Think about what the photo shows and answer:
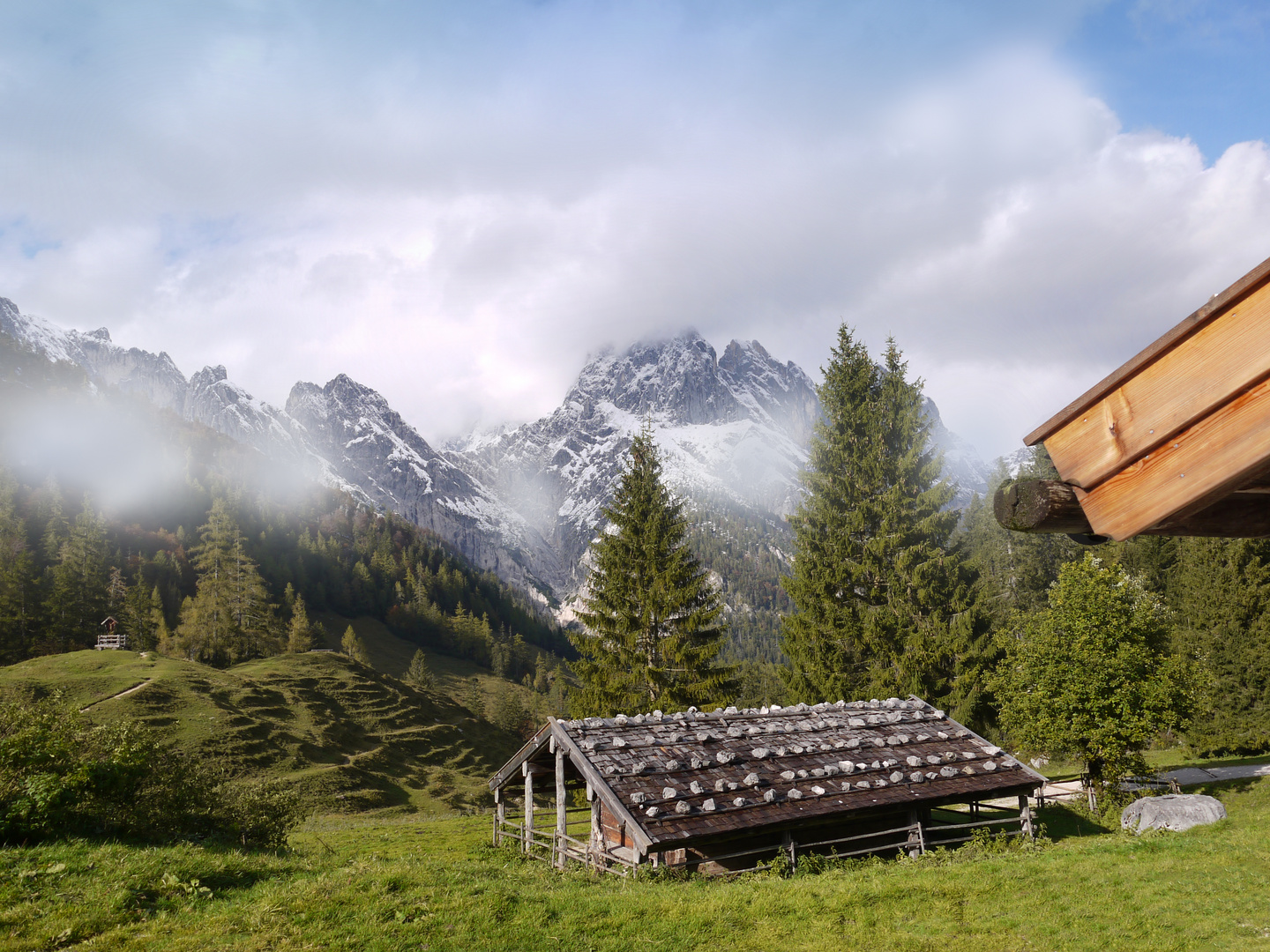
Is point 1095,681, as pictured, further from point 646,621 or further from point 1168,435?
point 1168,435

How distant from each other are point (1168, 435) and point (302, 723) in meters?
74.5

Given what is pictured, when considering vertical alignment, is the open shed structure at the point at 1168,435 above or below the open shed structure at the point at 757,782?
above

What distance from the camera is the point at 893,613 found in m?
29.4

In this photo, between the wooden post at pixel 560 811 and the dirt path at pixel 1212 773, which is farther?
the dirt path at pixel 1212 773

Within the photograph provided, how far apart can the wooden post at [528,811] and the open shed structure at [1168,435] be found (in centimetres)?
1977

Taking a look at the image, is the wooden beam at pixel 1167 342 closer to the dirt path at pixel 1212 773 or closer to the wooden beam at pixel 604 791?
the wooden beam at pixel 604 791

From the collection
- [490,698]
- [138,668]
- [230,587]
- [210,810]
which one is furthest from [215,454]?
[210,810]

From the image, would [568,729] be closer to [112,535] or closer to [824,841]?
[824,841]

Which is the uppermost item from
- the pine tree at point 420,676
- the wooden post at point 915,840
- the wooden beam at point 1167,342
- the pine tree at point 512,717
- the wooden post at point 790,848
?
the wooden beam at point 1167,342

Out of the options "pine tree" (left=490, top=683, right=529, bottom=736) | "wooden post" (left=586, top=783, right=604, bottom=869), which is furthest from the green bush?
"pine tree" (left=490, top=683, right=529, bottom=736)

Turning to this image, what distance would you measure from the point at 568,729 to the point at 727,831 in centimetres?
466

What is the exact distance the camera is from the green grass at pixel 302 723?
53375mm

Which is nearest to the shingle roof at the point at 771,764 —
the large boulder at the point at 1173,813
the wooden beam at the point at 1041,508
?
the large boulder at the point at 1173,813

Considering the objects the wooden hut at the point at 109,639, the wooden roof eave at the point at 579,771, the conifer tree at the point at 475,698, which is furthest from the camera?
the conifer tree at the point at 475,698
